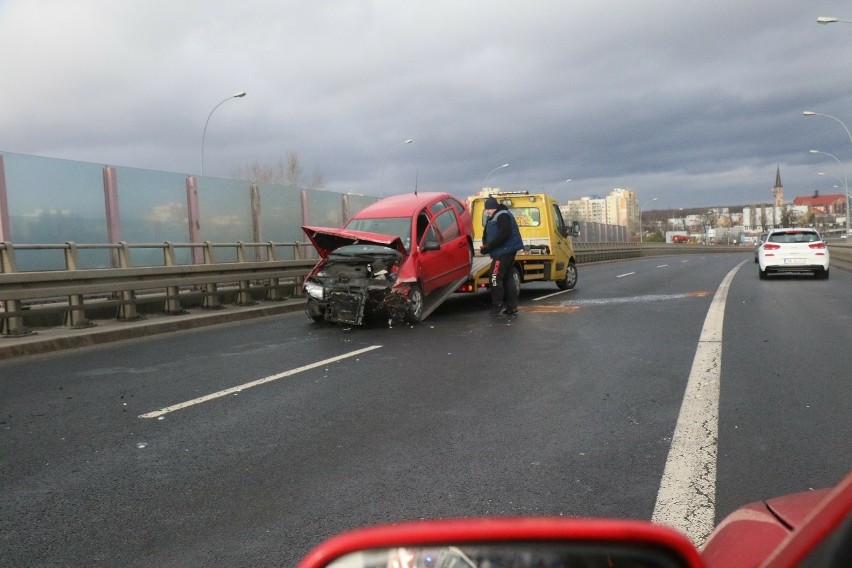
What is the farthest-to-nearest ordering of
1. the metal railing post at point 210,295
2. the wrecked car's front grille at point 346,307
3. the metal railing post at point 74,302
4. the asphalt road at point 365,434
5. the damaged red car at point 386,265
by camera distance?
the metal railing post at point 210,295
the damaged red car at point 386,265
the wrecked car's front grille at point 346,307
the metal railing post at point 74,302
the asphalt road at point 365,434

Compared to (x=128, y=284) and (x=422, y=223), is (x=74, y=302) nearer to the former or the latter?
(x=128, y=284)

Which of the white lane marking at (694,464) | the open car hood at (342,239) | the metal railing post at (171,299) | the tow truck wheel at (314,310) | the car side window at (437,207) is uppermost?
the car side window at (437,207)

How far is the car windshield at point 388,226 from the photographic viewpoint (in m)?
11.7

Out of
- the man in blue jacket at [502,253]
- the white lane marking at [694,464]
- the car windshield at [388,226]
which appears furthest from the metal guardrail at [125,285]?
the white lane marking at [694,464]

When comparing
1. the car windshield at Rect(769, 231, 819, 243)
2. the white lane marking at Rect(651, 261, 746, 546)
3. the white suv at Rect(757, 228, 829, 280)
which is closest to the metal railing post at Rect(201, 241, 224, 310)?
the white lane marking at Rect(651, 261, 746, 546)

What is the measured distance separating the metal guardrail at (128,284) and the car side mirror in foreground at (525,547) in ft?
32.0

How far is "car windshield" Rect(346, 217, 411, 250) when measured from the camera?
11.7 m

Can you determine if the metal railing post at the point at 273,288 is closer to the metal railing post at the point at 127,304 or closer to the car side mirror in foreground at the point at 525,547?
the metal railing post at the point at 127,304

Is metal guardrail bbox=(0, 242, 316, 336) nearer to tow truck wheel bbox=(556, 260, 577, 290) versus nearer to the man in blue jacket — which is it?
the man in blue jacket

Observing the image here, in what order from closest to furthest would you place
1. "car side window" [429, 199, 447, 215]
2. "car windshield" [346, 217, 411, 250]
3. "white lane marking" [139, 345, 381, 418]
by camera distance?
"white lane marking" [139, 345, 381, 418], "car windshield" [346, 217, 411, 250], "car side window" [429, 199, 447, 215]

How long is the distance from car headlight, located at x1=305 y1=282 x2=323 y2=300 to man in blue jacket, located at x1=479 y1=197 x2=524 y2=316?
3097mm

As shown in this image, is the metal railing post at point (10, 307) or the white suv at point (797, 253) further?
the white suv at point (797, 253)

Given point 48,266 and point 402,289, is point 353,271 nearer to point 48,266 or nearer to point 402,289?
point 402,289

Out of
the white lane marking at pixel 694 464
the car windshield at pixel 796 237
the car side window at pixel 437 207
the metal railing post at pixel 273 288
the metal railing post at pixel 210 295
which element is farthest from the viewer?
the car windshield at pixel 796 237
